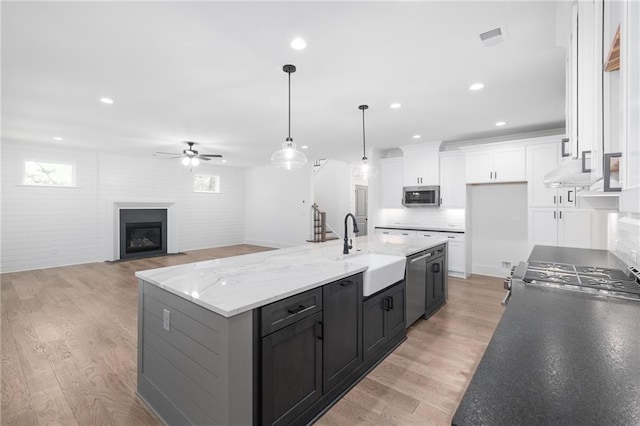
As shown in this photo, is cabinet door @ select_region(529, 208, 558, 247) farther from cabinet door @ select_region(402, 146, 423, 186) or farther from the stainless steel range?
the stainless steel range

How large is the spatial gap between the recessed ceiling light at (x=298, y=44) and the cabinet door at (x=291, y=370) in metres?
2.04

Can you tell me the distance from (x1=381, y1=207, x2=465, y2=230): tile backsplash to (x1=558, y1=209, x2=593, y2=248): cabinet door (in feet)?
4.78

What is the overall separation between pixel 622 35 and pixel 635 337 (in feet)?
3.26

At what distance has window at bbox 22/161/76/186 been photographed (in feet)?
20.4

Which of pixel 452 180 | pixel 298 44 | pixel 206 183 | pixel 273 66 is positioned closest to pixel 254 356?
pixel 298 44

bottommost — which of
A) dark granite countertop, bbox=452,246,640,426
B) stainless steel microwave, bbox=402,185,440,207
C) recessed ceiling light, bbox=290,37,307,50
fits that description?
dark granite countertop, bbox=452,246,640,426

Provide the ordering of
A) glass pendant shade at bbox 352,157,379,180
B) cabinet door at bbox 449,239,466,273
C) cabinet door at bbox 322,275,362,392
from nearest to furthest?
cabinet door at bbox 322,275,362,392 < glass pendant shade at bbox 352,157,379,180 < cabinet door at bbox 449,239,466,273

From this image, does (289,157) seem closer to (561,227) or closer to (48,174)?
(561,227)

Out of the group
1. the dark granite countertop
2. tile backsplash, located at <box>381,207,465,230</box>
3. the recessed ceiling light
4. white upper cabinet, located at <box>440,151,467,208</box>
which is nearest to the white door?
tile backsplash, located at <box>381,207,465,230</box>

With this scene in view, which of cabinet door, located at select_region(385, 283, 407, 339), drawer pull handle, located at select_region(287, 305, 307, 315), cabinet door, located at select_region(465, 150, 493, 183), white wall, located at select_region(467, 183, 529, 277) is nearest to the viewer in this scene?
drawer pull handle, located at select_region(287, 305, 307, 315)

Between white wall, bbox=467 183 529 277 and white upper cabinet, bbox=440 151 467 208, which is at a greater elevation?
white upper cabinet, bbox=440 151 467 208

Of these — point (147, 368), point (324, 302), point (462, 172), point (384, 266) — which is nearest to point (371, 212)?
point (462, 172)

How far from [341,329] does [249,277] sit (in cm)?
Answer: 75

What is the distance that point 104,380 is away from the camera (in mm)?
2367
